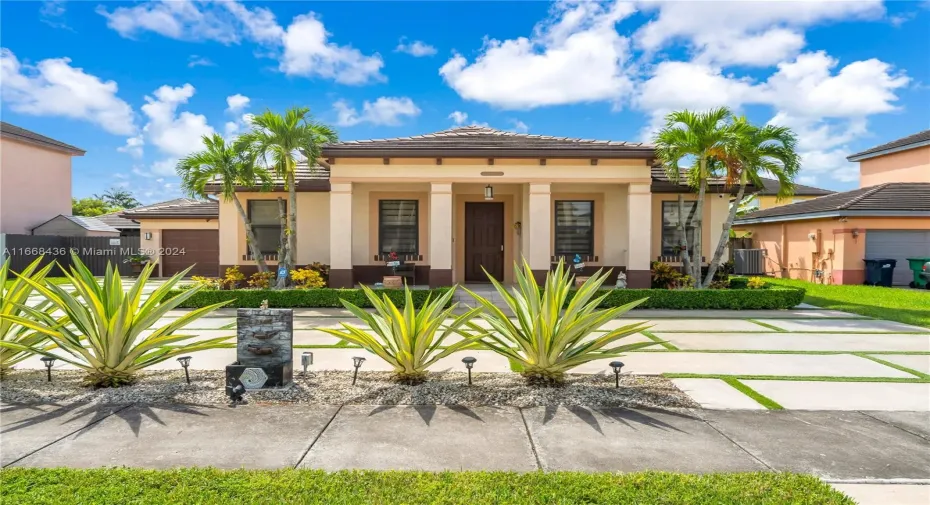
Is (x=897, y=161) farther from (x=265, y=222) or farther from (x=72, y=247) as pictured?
(x=72, y=247)

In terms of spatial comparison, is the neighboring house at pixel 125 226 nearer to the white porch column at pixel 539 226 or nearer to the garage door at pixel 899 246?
the white porch column at pixel 539 226

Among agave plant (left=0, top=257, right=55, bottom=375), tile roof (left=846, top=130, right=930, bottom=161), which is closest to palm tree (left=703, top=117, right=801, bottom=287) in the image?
agave plant (left=0, top=257, right=55, bottom=375)

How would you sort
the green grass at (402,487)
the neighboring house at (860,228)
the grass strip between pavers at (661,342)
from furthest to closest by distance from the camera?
the neighboring house at (860,228)
the grass strip between pavers at (661,342)
the green grass at (402,487)

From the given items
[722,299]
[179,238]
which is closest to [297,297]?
[722,299]

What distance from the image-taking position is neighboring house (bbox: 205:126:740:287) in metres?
12.8

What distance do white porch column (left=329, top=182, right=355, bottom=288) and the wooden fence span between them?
14.6 m

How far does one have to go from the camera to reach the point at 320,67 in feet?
50.6

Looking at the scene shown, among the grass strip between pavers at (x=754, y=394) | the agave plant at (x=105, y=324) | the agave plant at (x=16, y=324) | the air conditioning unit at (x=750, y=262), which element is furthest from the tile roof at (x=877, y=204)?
the agave plant at (x=16, y=324)

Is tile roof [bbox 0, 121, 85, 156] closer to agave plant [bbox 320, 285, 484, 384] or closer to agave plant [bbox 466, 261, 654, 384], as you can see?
agave plant [bbox 320, 285, 484, 384]

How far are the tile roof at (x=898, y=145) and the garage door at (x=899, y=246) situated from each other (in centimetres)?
559

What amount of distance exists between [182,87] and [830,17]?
1872cm

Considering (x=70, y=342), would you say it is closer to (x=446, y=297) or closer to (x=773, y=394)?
(x=446, y=297)

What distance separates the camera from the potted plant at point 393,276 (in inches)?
494

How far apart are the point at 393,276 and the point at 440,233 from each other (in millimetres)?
1773
